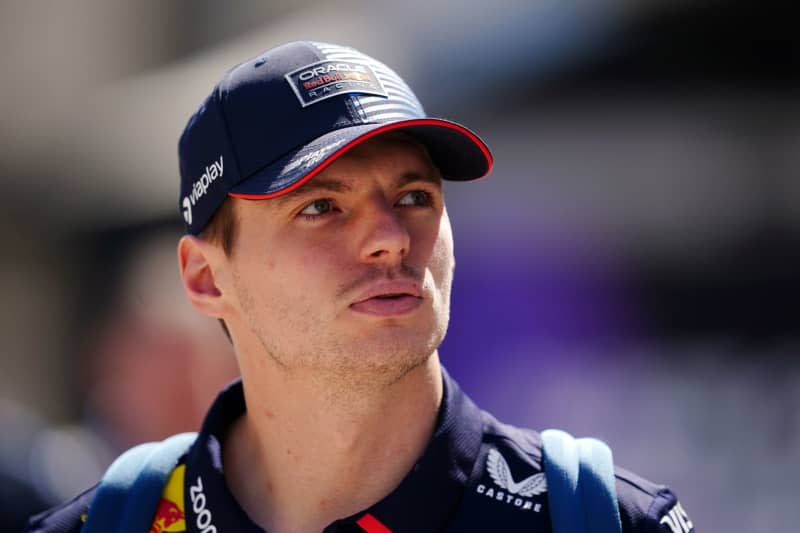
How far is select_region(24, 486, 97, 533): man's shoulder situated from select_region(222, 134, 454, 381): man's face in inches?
24.1

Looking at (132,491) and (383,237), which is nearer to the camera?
(383,237)

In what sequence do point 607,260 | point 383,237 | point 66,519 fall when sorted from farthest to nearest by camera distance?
point 607,260 < point 66,519 < point 383,237

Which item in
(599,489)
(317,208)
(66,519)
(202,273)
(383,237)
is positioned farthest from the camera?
(202,273)

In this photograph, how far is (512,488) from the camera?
95.0 inches

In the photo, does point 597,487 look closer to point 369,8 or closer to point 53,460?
point 53,460

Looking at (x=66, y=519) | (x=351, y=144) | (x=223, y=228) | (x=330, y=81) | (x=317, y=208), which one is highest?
(x=330, y=81)

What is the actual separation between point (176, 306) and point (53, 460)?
190 cm

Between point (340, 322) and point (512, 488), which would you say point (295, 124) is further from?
point (512, 488)

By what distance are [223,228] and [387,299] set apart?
53cm

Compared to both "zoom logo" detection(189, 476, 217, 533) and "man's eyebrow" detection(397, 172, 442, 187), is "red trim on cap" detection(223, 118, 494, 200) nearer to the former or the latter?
"man's eyebrow" detection(397, 172, 442, 187)

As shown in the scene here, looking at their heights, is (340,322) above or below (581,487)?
above

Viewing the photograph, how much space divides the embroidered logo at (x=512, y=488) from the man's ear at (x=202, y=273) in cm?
81

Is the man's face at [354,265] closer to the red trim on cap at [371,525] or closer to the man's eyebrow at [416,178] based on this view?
the man's eyebrow at [416,178]

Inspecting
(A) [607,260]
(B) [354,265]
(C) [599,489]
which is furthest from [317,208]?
(A) [607,260]
